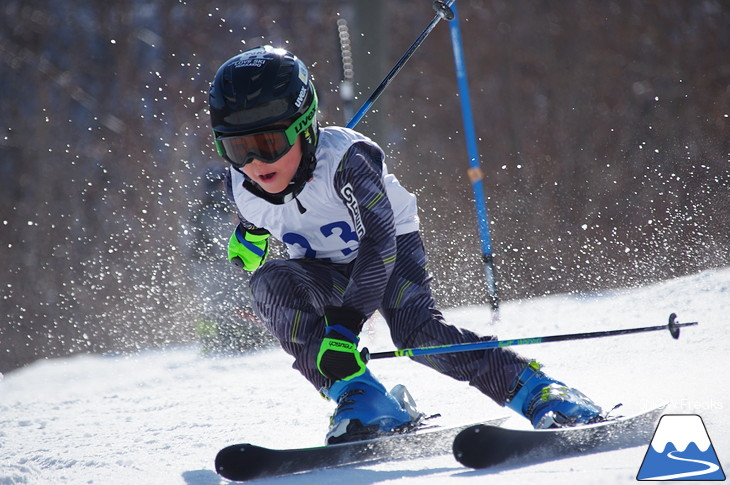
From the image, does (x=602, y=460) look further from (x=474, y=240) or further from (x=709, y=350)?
(x=474, y=240)

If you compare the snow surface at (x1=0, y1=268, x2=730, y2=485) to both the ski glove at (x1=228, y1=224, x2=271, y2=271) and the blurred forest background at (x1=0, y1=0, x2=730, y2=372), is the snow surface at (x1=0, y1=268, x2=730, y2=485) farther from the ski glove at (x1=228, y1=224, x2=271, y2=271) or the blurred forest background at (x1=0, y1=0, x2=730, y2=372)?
the blurred forest background at (x1=0, y1=0, x2=730, y2=372)

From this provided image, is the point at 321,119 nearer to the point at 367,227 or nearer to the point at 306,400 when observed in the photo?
the point at 306,400

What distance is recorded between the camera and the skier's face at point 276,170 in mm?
2590

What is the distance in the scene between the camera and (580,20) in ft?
43.1

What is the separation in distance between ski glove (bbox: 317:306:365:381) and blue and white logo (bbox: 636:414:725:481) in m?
0.80

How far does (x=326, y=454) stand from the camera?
2.33m

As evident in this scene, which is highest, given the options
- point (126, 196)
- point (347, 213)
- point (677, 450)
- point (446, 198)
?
point (126, 196)

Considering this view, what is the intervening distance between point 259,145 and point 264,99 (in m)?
0.14

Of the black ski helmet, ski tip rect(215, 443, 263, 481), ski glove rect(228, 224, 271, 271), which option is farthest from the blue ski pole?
ski tip rect(215, 443, 263, 481)

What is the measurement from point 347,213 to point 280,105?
1.50 feet

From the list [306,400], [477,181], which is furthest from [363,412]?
[477,181]

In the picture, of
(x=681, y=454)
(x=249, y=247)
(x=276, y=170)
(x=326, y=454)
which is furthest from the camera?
(x=249, y=247)

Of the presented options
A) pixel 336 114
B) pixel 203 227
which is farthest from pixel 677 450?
pixel 336 114

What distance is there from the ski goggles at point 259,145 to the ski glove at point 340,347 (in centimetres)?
53
